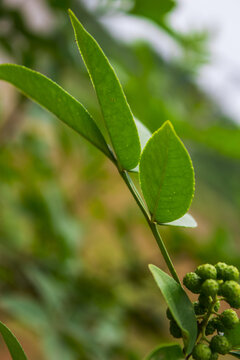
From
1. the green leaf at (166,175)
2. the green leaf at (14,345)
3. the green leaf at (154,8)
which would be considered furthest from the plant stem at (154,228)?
the green leaf at (154,8)

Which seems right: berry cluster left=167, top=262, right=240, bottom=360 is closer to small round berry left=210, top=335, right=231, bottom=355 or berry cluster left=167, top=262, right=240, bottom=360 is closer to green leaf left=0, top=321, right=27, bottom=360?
small round berry left=210, top=335, right=231, bottom=355

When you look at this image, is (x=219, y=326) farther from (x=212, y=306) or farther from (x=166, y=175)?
(x=166, y=175)

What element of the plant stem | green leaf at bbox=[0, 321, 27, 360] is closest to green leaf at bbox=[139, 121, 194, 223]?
the plant stem

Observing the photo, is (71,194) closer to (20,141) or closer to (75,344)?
(20,141)

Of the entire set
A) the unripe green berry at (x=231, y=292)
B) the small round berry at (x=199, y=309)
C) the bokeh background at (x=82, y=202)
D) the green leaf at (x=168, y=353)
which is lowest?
the green leaf at (x=168, y=353)

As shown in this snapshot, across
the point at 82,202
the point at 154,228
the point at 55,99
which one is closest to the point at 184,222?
the point at 154,228

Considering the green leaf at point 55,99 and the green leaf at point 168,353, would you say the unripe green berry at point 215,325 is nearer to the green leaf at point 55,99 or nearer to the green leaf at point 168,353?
the green leaf at point 168,353
